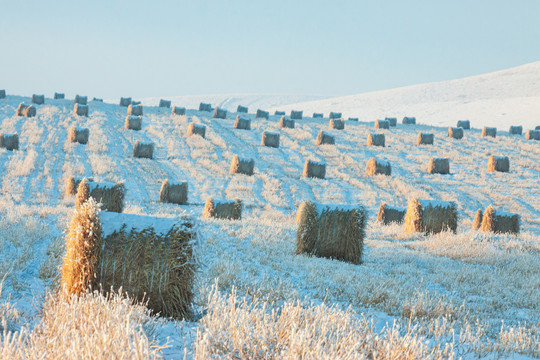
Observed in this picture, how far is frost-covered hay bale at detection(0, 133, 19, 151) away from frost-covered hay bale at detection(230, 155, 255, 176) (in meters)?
10.1

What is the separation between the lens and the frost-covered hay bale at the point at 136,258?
488 cm

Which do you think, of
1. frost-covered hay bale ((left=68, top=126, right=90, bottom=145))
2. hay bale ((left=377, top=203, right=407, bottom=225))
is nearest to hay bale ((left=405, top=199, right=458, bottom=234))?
hay bale ((left=377, top=203, right=407, bottom=225))

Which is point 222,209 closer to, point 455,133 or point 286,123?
point 286,123

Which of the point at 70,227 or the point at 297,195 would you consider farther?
the point at 297,195

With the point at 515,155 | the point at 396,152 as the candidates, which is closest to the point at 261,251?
the point at 396,152

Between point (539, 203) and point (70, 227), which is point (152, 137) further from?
point (70, 227)

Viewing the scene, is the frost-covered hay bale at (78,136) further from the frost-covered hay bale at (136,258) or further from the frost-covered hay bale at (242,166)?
the frost-covered hay bale at (136,258)

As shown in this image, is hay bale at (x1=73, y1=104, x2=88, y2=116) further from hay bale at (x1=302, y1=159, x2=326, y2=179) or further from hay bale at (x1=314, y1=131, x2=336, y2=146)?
hay bale at (x1=302, y1=159, x2=326, y2=179)

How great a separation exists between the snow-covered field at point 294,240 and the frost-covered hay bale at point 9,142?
33.9 inches

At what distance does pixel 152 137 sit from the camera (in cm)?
2991

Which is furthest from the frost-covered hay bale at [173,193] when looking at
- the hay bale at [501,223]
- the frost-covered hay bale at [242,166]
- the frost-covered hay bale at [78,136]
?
the frost-covered hay bale at [78,136]

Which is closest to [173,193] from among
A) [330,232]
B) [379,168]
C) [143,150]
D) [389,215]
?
[389,215]

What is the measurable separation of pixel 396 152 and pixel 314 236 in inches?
856

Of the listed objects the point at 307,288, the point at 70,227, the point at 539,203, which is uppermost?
the point at 539,203
